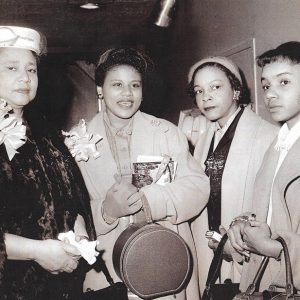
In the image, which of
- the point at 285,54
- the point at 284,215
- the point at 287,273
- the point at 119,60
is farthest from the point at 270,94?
the point at 119,60

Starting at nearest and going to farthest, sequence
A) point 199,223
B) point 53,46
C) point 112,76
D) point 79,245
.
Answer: point 79,245, point 112,76, point 199,223, point 53,46

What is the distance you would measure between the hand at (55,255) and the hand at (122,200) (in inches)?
17.7

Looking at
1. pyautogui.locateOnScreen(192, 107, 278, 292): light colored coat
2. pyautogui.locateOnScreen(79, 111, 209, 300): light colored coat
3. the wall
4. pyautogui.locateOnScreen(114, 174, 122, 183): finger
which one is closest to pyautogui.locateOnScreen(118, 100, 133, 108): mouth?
pyautogui.locateOnScreen(79, 111, 209, 300): light colored coat

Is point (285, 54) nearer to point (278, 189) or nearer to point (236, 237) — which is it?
point (278, 189)

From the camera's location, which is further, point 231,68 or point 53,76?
Result: point 53,76

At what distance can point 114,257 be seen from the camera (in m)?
2.10

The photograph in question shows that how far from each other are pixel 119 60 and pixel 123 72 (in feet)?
0.25

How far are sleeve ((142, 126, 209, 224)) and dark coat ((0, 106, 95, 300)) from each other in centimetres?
35

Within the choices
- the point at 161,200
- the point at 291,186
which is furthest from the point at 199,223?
the point at 291,186

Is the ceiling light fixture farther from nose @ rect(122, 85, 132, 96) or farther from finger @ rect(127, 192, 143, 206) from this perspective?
finger @ rect(127, 192, 143, 206)

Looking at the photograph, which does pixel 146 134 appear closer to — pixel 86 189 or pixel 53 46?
pixel 86 189

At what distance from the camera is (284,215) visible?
5.87 ft

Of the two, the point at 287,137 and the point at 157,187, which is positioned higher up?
the point at 287,137

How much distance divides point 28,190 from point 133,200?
0.56 m
